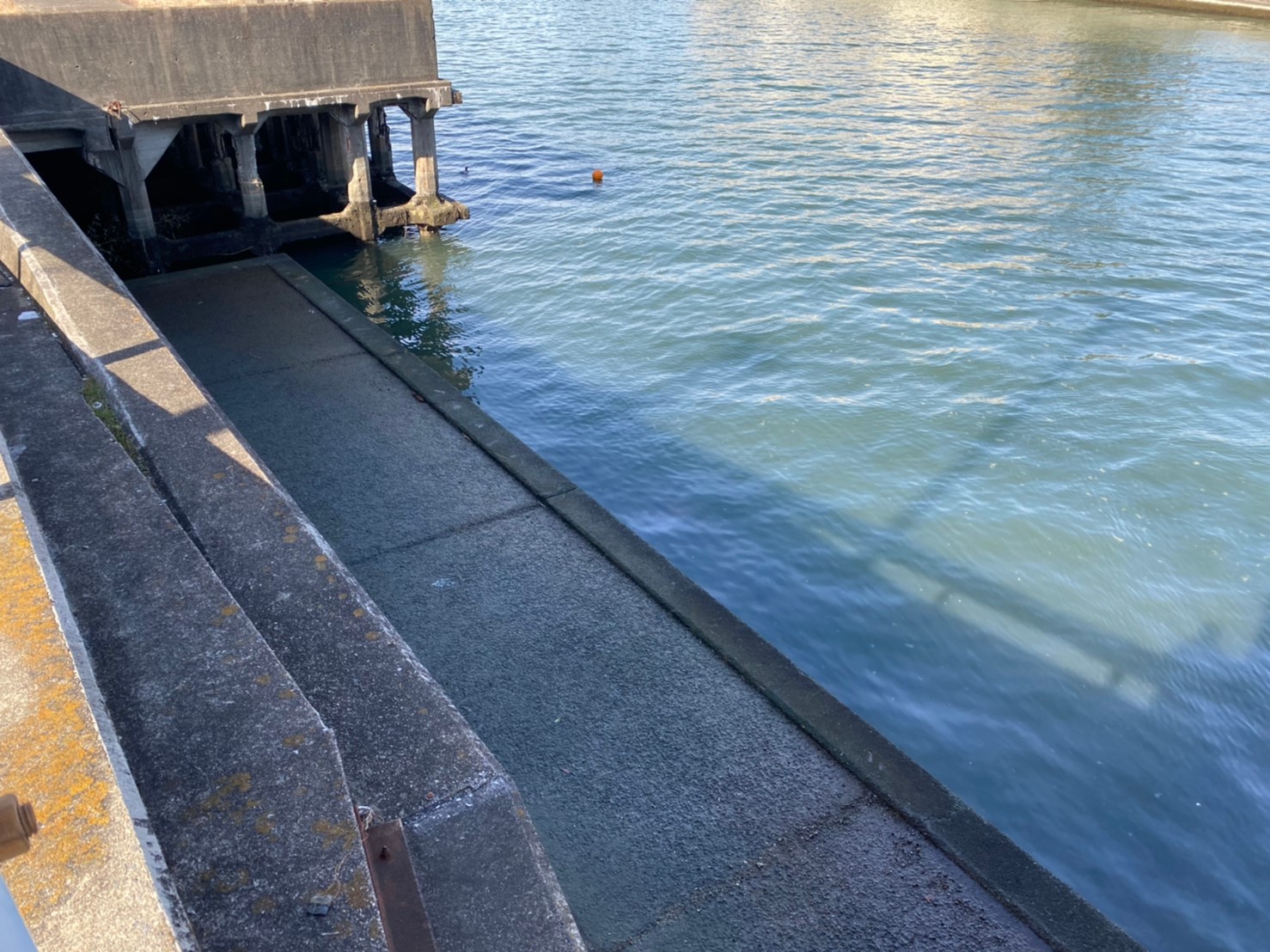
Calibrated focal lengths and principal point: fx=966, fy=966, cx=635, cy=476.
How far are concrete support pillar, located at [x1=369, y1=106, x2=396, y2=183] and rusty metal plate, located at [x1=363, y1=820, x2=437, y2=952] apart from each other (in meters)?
16.3

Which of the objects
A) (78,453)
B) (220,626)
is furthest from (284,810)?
(78,453)

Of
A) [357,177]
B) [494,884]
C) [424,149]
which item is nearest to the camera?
[494,884]

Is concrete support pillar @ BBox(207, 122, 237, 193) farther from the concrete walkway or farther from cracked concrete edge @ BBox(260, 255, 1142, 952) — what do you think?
cracked concrete edge @ BBox(260, 255, 1142, 952)

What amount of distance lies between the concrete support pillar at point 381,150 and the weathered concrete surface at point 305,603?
474 inches

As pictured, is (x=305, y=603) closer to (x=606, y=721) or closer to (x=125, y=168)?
(x=606, y=721)

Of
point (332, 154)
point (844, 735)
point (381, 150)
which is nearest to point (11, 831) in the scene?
point (844, 735)

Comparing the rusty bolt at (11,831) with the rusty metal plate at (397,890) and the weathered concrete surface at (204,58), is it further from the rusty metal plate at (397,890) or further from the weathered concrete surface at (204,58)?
the weathered concrete surface at (204,58)

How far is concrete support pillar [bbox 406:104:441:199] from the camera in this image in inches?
603

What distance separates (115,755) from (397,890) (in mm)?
998

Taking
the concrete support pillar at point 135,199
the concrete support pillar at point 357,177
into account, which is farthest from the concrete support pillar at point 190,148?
the concrete support pillar at point 135,199

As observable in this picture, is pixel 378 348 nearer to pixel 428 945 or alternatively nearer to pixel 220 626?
pixel 220 626

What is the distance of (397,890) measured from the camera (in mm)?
3152

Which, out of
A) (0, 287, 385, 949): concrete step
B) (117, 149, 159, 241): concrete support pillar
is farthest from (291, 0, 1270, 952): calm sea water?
(0, 287, 385, 949): concrete step

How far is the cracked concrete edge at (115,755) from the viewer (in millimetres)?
2377
